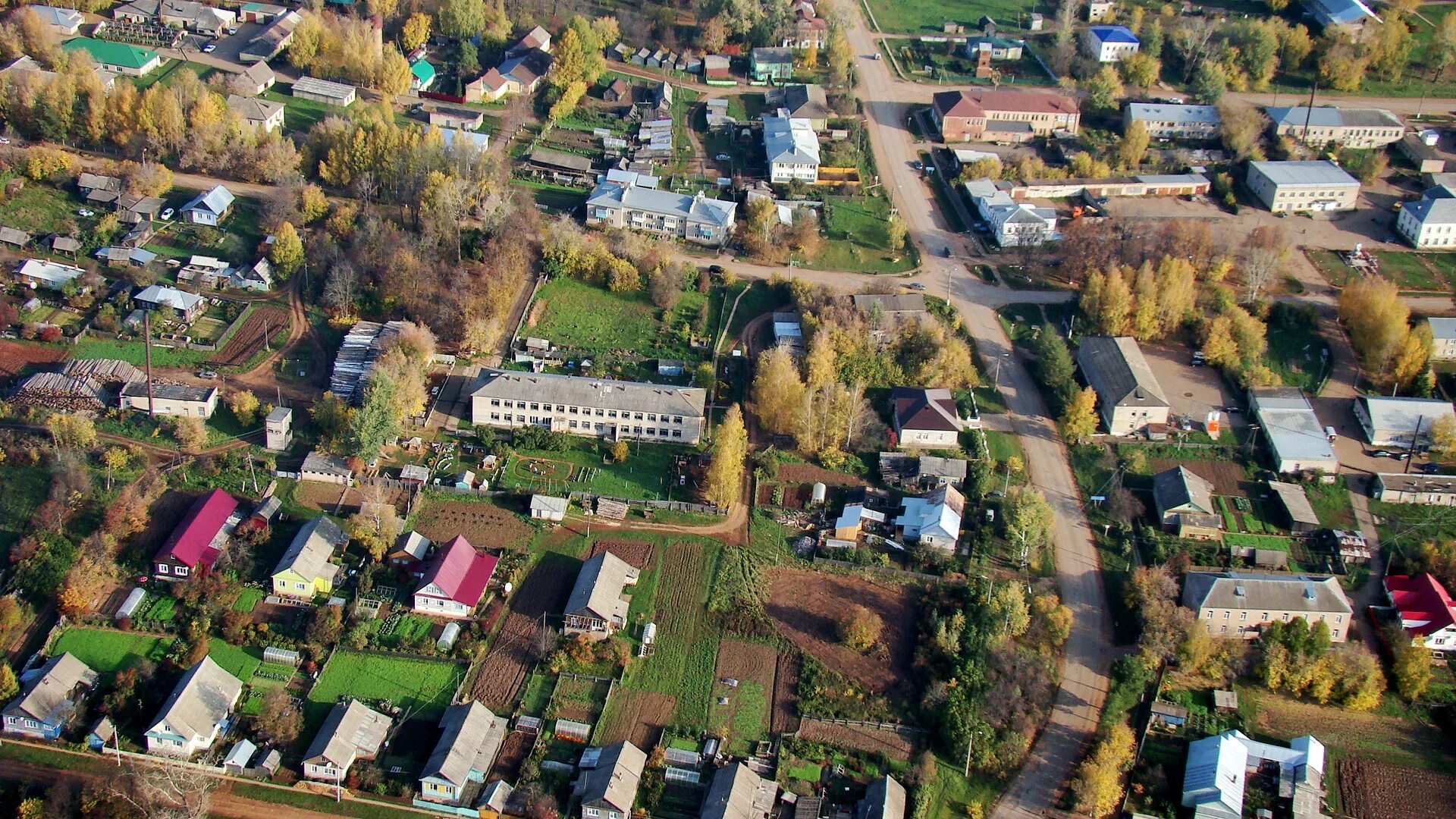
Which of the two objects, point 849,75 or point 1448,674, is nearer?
point 1448,674

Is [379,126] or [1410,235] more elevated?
[379,126]

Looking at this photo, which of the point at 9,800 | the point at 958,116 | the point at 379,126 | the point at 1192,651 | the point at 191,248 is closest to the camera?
the point at 9,800

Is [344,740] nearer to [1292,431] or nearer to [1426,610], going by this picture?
[1426,610]

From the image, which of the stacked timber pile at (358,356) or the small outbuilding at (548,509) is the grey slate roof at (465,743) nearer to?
the small outbuilding at (548,509)

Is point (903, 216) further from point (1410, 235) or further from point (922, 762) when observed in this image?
point (922, 762)

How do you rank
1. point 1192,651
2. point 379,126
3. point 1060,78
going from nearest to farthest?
point 1192,651, point 379,126, point 1060,78

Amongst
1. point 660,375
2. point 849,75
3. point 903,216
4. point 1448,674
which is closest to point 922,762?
point 1448,674

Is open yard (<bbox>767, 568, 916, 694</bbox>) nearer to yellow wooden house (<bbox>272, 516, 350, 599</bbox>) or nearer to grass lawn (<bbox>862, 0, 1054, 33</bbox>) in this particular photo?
yellow wooden house (<bbox>272, 516, 350, 599</bbox>)
